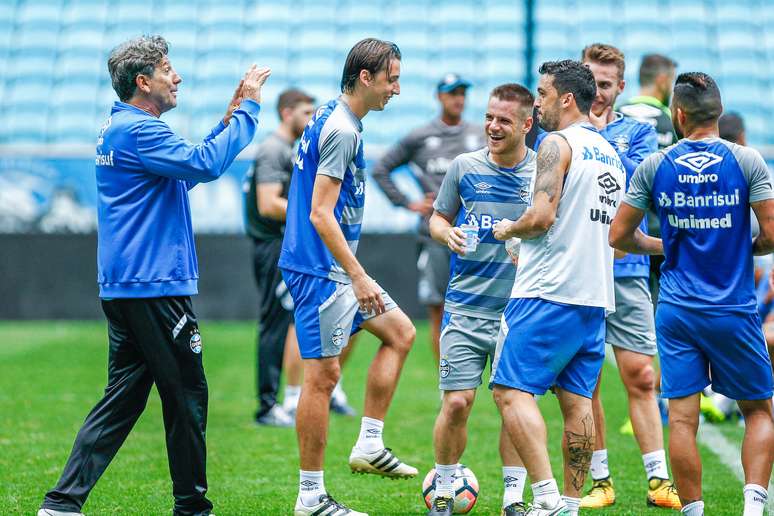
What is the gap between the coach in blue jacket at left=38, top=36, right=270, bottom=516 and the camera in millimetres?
4758

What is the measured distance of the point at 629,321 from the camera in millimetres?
5988

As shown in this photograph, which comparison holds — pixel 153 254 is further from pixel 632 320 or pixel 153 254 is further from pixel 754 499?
pixel 754 499

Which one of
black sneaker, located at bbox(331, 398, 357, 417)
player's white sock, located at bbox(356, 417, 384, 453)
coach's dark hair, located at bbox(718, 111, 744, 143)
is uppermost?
coach's dark hair, located at bbox(718, 111, 744, 143)

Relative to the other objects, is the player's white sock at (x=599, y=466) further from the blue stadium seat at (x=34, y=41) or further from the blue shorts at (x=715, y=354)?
the blue stadium seat at (x=34, y=41)

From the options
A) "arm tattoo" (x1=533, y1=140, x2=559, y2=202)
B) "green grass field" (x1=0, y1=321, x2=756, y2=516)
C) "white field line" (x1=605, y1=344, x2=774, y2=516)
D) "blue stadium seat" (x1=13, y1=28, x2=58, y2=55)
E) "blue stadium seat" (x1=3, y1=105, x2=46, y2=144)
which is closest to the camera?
"arm tattoo" (x1=533, y1=140, x2=559, y2=202)

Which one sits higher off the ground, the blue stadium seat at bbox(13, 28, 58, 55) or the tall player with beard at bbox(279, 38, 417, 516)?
the blue stadium seat at bbox(13, 28, 58, 55)

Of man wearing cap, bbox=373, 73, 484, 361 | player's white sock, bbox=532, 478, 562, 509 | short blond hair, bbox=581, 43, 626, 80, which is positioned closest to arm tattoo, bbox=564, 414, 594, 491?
player's white sock, bbox=532, 478, 562, 509

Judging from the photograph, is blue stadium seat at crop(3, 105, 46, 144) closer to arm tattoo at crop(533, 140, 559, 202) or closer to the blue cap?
the blue cap

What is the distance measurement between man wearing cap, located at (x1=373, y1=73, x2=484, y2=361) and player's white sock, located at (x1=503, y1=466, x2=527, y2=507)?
3944 mm

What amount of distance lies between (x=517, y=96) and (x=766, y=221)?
127cm

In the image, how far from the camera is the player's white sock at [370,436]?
5.24 meters

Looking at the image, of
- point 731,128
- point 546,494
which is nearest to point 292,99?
point 731,128

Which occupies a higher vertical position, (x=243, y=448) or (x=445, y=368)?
(x=445, y=368)

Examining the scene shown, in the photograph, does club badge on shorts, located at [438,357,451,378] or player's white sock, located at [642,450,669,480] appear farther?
player's white sock, located at [642,450,669,480]
